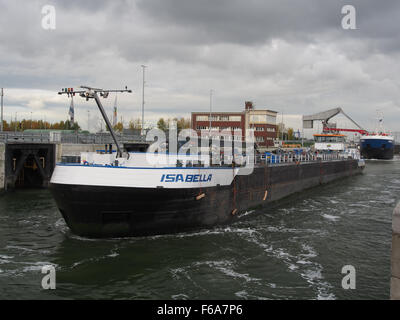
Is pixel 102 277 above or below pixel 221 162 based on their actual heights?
below

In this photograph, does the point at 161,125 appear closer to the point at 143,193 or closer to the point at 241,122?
the point at 241,122

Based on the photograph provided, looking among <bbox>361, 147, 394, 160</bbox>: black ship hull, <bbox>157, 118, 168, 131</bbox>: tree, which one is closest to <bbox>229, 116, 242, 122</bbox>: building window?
<bbox>157, 118, 168, 131</bbox>: tree

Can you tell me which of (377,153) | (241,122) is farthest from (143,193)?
(377,153)

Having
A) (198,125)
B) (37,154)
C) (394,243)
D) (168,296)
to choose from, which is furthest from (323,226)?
(198,125)

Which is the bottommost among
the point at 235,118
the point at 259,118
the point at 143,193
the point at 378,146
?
the point at 143,193

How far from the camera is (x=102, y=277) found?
1358 centimetres

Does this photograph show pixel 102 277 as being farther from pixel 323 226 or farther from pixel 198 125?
pixel 198 125

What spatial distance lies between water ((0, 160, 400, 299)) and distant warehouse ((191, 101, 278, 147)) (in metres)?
59.9

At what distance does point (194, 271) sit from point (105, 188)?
568cm

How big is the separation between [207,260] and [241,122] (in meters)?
69.1

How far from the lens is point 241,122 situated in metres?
82.9

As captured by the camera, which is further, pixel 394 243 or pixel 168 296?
pixel 168 296

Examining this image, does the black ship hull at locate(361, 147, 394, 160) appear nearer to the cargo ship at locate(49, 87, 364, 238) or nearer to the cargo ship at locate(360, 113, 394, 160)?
the cargo ship at locate(360, 113, 394, 160)

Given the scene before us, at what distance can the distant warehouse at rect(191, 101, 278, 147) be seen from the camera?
8306 centimetres
